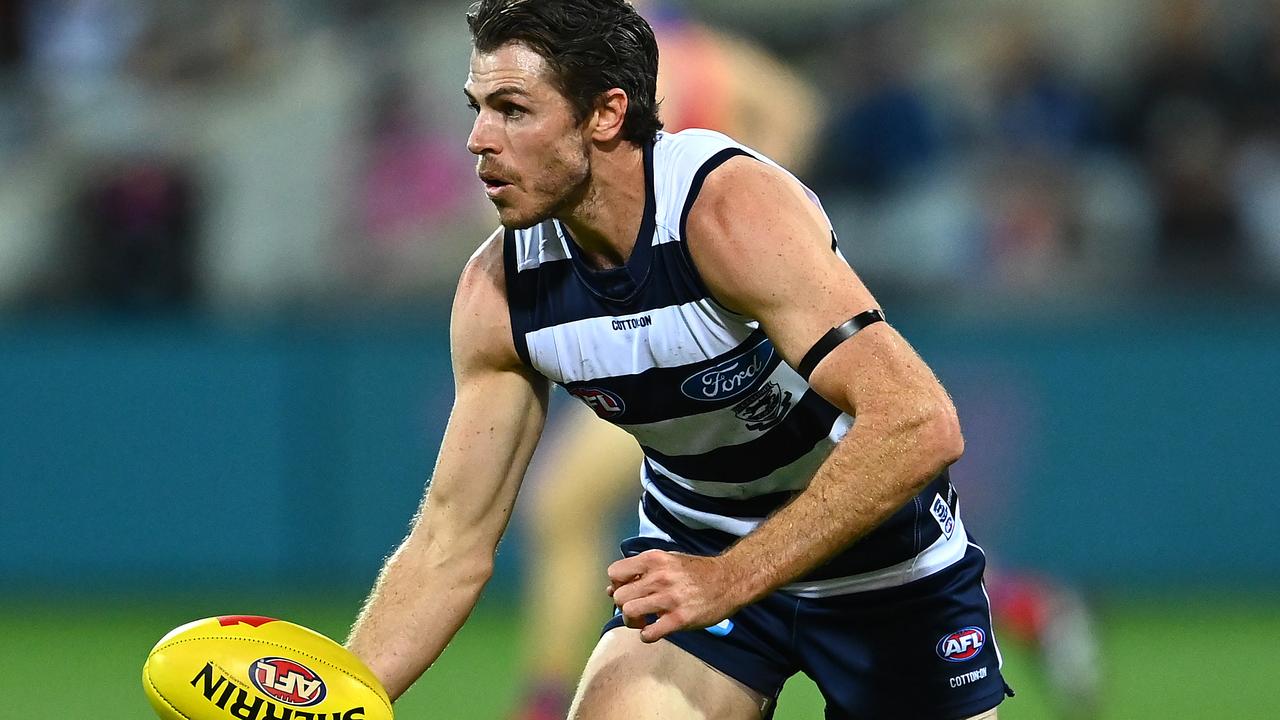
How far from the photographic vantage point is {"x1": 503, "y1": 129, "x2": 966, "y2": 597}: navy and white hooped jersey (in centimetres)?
372

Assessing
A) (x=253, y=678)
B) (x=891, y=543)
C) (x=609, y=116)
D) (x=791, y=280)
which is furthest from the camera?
(x=891, y=543)

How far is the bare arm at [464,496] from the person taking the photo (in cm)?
396

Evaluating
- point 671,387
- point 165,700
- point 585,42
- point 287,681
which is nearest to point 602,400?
point 671,387

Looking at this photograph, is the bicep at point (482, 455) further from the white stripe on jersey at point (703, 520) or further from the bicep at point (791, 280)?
the bicep at point (791, 280)

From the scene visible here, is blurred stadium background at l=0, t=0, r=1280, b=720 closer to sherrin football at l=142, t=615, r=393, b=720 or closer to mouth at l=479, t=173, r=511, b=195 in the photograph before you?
sherrin football at l=142, t=615, r=393, b=720

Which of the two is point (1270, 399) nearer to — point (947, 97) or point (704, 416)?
point (947, 97)

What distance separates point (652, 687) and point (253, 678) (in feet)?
2.66

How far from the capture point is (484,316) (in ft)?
13.0

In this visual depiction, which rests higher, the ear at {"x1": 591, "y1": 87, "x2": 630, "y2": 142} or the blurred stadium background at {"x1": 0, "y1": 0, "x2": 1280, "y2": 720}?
the ear at {"x1": 591, "y1": 87, "x2": 630, "y2": 142}

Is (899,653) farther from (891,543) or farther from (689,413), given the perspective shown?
(689,413)

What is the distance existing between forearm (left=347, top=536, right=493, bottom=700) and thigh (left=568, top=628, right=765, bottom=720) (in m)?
0.31

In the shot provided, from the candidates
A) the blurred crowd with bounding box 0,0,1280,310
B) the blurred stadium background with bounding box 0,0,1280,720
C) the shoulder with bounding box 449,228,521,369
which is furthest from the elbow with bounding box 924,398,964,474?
the blurred crowd with bounding box 0,0,1280,310

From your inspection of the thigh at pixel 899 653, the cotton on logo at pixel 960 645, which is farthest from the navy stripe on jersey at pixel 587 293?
the cotton on logo at pixel 960 645

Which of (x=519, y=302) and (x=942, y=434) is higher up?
(x=519, y=302)
